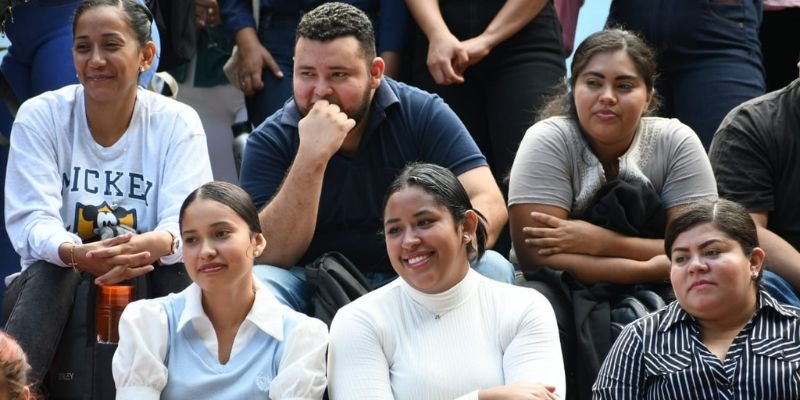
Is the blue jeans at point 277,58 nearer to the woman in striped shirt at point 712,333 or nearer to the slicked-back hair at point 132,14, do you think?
the slicked-back hair at point 132,14

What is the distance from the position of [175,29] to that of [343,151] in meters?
1.15

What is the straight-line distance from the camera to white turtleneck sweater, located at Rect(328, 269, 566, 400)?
3.51m

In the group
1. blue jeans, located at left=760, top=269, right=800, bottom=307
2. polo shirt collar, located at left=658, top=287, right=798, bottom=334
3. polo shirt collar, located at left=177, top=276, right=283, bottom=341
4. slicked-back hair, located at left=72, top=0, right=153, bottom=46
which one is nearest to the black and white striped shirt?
polo shirt collar, located at left=658, top=287, right=798, bottom=334

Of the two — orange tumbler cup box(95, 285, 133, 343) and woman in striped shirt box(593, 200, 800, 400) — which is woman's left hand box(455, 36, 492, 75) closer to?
woman in striped shirt box(593, 200, 800, 400)

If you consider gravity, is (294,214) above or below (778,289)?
above

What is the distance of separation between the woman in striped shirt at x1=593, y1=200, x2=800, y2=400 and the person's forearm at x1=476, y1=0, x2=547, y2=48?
139cm

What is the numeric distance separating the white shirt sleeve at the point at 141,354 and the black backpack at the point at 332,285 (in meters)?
0.52

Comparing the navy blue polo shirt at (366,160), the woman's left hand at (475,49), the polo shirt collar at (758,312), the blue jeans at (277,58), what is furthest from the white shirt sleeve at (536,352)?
the blue jeans at (277,58)

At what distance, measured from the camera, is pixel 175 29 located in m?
5.24

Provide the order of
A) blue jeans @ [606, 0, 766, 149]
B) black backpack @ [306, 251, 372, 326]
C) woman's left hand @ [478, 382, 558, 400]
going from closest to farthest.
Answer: woman's left hand @ [478, 382, 558, 400]
black backpack @ [306, 251, 372, 326]
blue jeans @ [606, 0, 766, 149]

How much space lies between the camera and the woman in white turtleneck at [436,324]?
11.5 ft

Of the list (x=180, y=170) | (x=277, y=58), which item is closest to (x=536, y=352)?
(x=180, y=170)

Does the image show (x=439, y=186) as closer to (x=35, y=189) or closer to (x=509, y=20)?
(x=35, y=189)

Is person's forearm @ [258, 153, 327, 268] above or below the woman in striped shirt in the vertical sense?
above
